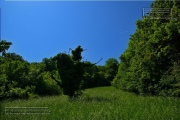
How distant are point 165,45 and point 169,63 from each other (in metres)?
2.01

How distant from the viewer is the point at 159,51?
30016 mm

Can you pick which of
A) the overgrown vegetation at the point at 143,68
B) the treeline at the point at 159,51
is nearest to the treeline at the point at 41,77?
the overgrown vegetation at the point at 143,68

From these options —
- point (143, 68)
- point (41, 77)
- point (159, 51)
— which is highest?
point (159, 51)

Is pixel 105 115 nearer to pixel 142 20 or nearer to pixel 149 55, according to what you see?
pixel 149 55

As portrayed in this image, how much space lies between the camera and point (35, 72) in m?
30.6

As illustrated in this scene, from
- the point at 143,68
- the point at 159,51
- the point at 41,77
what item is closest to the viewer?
the point at 159,51

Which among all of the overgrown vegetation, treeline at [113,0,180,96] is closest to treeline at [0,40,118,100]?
the overgrown vegetation

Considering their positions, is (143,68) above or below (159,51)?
below

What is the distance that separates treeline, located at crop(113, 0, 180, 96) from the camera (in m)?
27.5

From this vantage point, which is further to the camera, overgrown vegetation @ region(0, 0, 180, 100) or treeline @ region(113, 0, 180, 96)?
treeline @ region(113, 0, 180, 96)

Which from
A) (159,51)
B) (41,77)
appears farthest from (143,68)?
(41,77)

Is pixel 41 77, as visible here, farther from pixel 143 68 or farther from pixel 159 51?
pixel 159 51

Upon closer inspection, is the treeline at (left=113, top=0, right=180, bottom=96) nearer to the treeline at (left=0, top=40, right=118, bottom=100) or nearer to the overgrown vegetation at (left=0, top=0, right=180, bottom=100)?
the overgrown vegetation at (left=0, top=0, right=180, bottom=100)

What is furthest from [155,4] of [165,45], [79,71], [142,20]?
[79,71]
